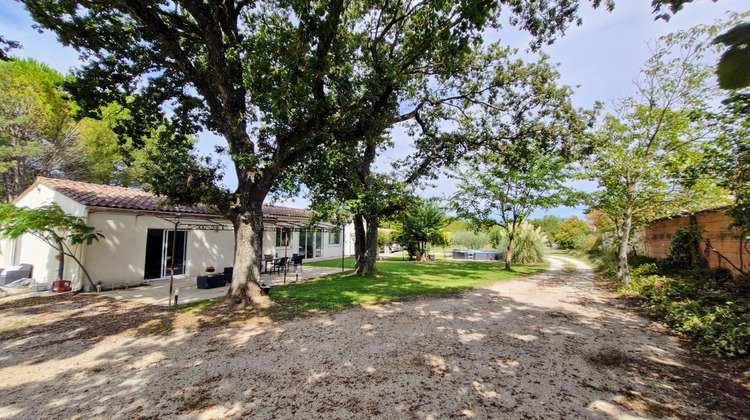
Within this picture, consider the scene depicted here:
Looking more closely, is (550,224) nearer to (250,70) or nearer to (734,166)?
(734,166)

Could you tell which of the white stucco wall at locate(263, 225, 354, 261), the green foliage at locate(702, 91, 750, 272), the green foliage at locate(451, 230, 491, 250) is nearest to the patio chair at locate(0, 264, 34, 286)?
the white stucco wall at locate(263, 225, 354, 261)

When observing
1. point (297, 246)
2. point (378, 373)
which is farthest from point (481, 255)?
point (378, 373)

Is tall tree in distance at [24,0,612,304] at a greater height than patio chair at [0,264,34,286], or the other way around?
tall tree in distance at [24,0,612,304]

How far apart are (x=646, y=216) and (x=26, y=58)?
28910mm

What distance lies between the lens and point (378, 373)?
411 centimetres

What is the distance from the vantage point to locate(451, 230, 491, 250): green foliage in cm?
2702

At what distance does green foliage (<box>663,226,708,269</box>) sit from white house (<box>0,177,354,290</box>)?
1308 cm

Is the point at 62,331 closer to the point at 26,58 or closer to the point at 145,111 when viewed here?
the point at 145,111

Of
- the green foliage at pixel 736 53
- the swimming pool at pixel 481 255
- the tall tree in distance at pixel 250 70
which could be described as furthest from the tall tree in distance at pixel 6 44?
the swimming pool at pixel 481 255

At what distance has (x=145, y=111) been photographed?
9344 mm

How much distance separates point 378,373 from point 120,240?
10.9 metres

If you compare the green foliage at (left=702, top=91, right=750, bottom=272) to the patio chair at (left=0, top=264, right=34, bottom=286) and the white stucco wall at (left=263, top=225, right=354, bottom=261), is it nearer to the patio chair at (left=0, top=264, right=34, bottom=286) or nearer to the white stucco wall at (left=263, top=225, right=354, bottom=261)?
the white stucco wall at (left=263, top=225, right=354, bottom=261)

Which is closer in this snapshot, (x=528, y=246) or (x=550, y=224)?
(x=528, y=246)

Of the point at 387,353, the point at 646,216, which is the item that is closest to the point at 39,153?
the point at 387,353
